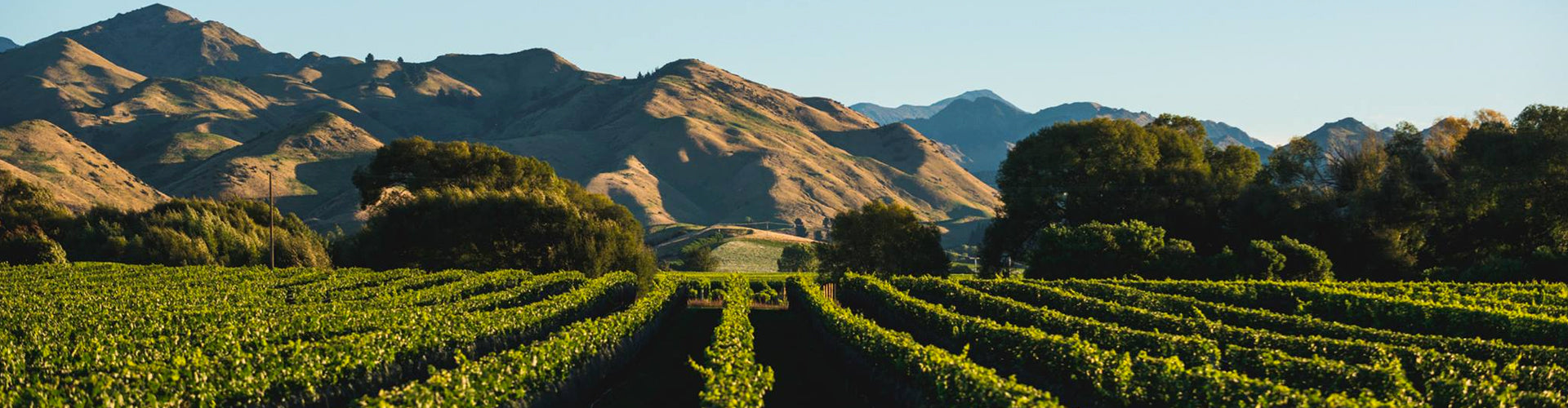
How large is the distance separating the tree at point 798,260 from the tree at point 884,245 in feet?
122

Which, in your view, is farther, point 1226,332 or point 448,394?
point 1226,332

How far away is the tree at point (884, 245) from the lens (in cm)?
6962

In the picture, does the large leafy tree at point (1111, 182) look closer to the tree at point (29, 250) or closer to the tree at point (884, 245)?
the tree at point (884, 245)

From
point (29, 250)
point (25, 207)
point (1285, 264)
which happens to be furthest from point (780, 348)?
point (25, 207)

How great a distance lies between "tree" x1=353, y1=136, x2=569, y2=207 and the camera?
3204 inches

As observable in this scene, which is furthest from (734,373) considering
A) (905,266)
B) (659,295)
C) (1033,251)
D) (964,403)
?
(905,266)

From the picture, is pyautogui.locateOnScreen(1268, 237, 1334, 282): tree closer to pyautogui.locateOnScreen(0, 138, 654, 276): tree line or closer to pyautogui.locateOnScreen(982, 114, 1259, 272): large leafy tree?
pyautogui.locateOnScreen(982, 114, 1259, 272): large leafy tree

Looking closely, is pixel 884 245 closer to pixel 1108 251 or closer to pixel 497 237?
pixel 1108 251

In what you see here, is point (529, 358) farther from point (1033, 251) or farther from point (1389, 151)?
point (1389, 151)

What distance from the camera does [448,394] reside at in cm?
1541

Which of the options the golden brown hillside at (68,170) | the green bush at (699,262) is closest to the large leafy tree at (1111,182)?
the green bush at (699,262)

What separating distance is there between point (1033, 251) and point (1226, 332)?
33.8 meters

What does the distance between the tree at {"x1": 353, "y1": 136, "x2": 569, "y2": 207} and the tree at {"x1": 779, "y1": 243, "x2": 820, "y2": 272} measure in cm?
3434

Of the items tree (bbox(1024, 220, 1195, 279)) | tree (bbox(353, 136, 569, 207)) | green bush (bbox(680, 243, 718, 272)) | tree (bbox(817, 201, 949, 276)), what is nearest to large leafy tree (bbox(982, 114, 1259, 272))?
tree (bbox(817, 201, 949, 276))
